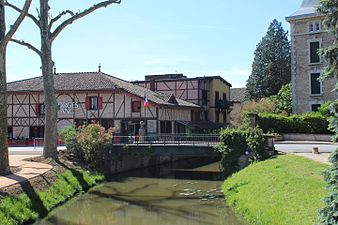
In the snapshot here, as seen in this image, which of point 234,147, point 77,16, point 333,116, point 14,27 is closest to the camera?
point 333,116

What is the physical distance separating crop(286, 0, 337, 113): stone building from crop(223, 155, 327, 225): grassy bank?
17158 millimetres

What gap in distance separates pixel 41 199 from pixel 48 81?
957 centimetres

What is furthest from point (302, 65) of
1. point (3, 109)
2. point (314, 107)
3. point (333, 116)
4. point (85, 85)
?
point (333, 116)

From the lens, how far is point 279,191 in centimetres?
1528

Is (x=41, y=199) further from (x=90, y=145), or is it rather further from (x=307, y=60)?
(x=307, y=60)

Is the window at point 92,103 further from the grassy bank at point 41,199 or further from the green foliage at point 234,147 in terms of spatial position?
the green foliage at point 234,147

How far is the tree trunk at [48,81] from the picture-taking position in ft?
81.6

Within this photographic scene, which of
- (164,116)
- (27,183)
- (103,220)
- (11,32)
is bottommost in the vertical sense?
(103,220)

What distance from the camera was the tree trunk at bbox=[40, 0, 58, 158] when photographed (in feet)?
81.6

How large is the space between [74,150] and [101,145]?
189 centimetres

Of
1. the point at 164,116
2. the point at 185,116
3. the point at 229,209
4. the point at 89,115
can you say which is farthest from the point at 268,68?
the point at 229,209

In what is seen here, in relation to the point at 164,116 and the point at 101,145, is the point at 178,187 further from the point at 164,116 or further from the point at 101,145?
the point at 164,116

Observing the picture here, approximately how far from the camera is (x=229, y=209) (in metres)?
17.4

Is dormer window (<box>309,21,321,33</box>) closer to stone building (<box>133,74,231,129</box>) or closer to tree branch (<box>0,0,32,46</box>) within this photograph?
stone building (<box>133,74,231,129</box>)
